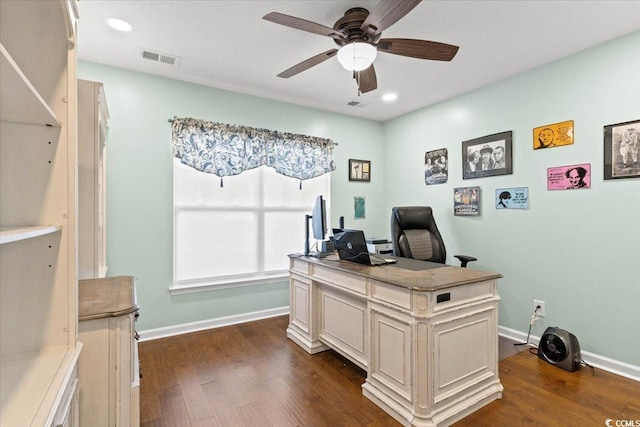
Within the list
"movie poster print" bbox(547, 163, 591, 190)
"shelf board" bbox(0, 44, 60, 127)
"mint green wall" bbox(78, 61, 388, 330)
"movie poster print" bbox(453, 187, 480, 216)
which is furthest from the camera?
"movie poster print" bbox(453, 187, 480, 216)

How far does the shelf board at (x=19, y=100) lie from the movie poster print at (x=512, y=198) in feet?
11.6

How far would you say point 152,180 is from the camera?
318 centimetres

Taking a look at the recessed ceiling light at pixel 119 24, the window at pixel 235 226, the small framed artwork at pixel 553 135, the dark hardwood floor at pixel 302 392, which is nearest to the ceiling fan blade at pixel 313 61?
the recessed ceiling light at pixel 119 24

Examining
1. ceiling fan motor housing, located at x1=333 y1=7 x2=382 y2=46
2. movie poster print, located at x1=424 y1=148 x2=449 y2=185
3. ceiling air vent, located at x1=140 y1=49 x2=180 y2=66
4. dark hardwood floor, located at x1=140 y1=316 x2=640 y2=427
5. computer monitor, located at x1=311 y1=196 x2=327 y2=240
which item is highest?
ceiling air vent, located at x1=140 y1=49 x2=180 y2=66

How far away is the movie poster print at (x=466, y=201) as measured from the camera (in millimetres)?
3504

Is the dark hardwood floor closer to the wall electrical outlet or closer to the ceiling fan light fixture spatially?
the wall electrical outlet

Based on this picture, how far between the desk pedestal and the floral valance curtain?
6.09ft

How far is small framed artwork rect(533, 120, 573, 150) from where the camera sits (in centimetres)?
276

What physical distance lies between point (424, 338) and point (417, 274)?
0.45 metres

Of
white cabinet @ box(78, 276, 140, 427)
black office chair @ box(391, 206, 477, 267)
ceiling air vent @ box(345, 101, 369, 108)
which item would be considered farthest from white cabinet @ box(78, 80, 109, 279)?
ceiling air vent @ box(345, 101, 369, 108)

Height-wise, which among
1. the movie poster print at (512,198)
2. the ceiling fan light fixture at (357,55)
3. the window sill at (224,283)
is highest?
the ceiling fan light fixture at (357,55)

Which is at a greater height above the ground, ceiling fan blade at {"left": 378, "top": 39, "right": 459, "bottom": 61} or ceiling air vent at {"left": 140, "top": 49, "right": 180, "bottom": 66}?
ceiling air vent at {"left": 140, "top": 49, "right": 180, "bottom": 66}

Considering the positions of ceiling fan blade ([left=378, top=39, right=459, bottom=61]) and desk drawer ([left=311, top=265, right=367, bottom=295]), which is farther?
desk drawer ([left=311, top=265, right=367, bottom=295])

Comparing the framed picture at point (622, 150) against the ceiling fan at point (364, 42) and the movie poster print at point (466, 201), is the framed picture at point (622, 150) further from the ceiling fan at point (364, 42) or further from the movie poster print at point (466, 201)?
the ceiling fan at point (364, 42)
